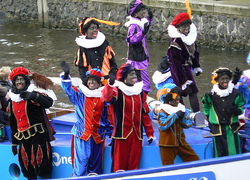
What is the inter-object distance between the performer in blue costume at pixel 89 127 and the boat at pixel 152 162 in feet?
0.47

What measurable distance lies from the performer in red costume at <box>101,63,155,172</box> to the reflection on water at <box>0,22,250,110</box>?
14.4 ft

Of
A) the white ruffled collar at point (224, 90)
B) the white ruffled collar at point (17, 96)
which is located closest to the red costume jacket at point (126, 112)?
the white ruffled collar at point (224, 90)

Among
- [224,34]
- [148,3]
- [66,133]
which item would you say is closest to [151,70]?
[224,34]

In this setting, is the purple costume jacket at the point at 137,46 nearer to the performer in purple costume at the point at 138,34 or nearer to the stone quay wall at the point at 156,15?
the performer in purple costume at the point at 138,34

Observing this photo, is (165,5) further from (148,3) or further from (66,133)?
(66,133)

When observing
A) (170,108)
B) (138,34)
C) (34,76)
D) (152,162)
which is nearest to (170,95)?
(170,108)

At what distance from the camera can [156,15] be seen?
12.6m

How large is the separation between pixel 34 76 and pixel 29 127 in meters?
0.52

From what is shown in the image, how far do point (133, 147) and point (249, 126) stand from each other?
3.81ft

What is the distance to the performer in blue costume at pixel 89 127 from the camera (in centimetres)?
442

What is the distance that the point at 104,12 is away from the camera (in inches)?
544

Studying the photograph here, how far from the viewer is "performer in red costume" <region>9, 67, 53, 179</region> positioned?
4.44 meters

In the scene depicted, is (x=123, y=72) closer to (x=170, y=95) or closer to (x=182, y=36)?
(x=170, y=95)

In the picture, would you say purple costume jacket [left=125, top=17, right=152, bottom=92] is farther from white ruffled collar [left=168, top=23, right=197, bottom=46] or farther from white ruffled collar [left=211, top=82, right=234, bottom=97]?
white ruffled collar [left=211, top=82, right=234, bottom=97]
